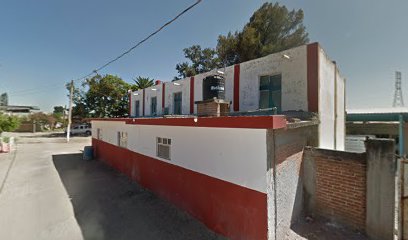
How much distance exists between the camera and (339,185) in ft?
18.2

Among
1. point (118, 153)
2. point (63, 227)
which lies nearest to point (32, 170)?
point (118, 153)

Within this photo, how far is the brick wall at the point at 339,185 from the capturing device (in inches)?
206

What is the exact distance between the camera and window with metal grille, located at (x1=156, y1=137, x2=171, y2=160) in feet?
25.0

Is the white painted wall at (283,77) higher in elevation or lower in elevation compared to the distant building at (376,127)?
higher

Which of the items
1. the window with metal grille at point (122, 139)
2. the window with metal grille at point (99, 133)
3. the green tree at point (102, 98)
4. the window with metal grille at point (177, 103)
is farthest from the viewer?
the green tree at point (102, 98)

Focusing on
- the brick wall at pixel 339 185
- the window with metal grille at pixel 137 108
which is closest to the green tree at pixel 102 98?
the window with metal grille at pixel 137 108

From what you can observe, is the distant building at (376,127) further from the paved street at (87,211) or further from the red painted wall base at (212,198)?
the paved street at (87,211)

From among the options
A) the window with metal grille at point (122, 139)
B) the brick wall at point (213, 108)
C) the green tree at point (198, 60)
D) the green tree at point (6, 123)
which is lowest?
the window with metal grille at point (122, 139)

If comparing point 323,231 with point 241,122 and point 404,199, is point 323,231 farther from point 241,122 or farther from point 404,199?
point 241,122

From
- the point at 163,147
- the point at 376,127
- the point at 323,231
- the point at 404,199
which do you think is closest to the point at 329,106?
the point at 404,199

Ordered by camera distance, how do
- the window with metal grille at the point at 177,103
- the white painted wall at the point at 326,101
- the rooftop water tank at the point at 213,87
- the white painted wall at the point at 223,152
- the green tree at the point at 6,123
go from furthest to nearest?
the green tree at the point at 6,123, the window with metal grille at the point at 177,103, the rooftop water tank at the point at 213,87, the white painted wall at the point at 326,101, the white painted wall at the point at 223,152

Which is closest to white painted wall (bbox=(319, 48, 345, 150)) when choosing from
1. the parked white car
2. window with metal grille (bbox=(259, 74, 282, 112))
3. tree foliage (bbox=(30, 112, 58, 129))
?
window with metal grille (bbox=(259, 74, 282, 112))

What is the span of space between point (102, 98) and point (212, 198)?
35024 millimetres

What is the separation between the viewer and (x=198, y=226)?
5.90 metres
